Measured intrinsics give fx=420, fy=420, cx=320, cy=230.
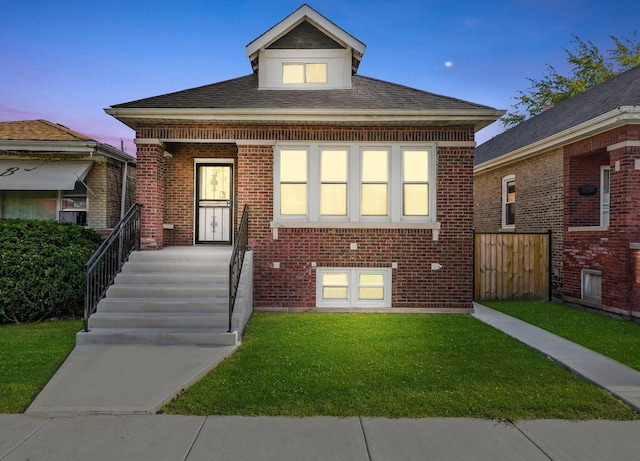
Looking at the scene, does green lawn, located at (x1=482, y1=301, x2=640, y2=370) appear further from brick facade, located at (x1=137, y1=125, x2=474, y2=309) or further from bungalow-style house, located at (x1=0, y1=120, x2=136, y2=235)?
bungalow-style house, located at (x1=0, y1=120, x2=136, y2=235)

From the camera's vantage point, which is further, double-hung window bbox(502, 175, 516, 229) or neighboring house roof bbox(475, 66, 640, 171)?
double-hung window bbox(502, 175, 516, 229)

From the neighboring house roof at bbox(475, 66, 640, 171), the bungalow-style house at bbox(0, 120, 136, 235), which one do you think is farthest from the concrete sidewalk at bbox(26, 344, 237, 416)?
the neighboring house roof at bbox(475, 66, 640, 171)

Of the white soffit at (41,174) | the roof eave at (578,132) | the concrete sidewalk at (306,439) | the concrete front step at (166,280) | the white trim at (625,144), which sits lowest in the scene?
the concrete sidewalk at (306,439)

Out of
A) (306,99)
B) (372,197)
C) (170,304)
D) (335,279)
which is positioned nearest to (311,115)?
(306,99)

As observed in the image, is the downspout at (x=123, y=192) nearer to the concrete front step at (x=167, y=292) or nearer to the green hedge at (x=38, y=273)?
the green hedge at (x=38, y=273)

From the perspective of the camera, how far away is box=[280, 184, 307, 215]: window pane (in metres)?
9.07

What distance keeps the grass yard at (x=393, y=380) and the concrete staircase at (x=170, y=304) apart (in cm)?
60

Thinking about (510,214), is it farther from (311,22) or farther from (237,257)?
(237,257)

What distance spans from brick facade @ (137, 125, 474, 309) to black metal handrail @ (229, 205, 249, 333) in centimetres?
29

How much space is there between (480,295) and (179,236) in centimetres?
773

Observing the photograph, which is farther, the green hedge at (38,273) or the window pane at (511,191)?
the window pane at (511,191)

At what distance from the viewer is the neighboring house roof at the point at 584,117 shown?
862 cm

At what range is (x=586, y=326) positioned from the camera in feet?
25.8

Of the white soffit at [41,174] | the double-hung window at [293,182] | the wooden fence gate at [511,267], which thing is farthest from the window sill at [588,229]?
the white soffit at [41,174]
